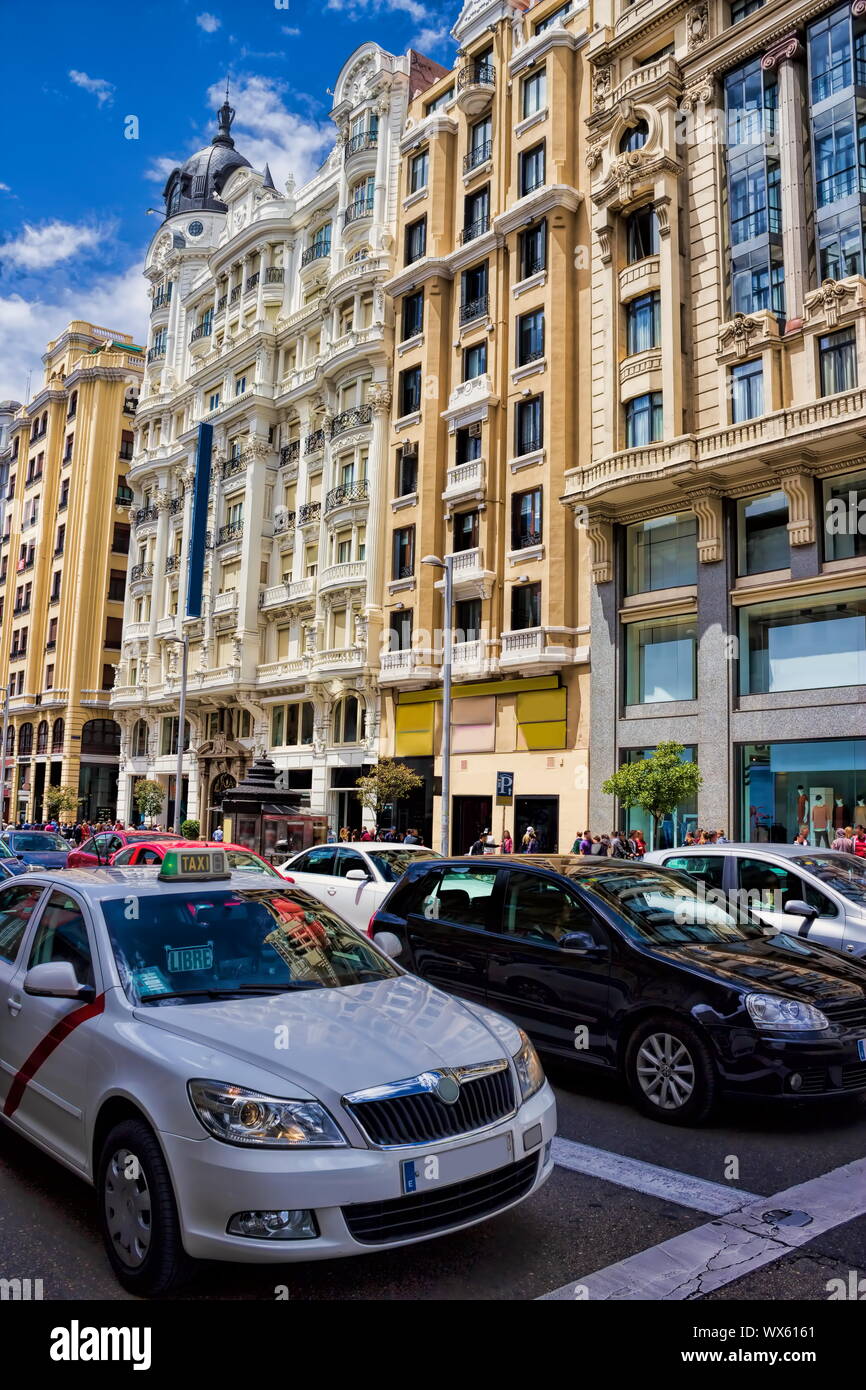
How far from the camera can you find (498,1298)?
3779 millimetres

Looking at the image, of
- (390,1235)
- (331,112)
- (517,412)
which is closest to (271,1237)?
(390,1235)

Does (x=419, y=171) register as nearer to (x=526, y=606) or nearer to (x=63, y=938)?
(x=526, y=606)

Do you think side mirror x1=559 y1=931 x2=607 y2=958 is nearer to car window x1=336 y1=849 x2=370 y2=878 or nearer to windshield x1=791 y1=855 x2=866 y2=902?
windshield x1=791 y1=855 x2=866 y2=902

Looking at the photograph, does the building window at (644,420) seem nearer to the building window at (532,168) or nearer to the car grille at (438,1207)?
the building window at (532,168)

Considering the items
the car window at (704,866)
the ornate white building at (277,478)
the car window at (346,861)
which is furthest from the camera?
the ornate white building at (277,478)

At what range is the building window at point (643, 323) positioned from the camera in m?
26.4

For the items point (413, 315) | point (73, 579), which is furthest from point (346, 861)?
point (73, 579)

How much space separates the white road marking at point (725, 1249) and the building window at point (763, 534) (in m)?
20.2

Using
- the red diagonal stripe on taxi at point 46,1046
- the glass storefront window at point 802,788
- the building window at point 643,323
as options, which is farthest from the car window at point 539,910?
the building window at point 643,323

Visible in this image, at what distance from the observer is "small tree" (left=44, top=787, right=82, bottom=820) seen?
5431 cm

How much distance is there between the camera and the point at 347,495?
1481 inches

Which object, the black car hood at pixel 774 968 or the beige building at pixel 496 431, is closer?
the black car hood at pixel 774 968

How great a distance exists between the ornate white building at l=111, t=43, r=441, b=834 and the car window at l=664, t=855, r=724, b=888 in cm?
2513
